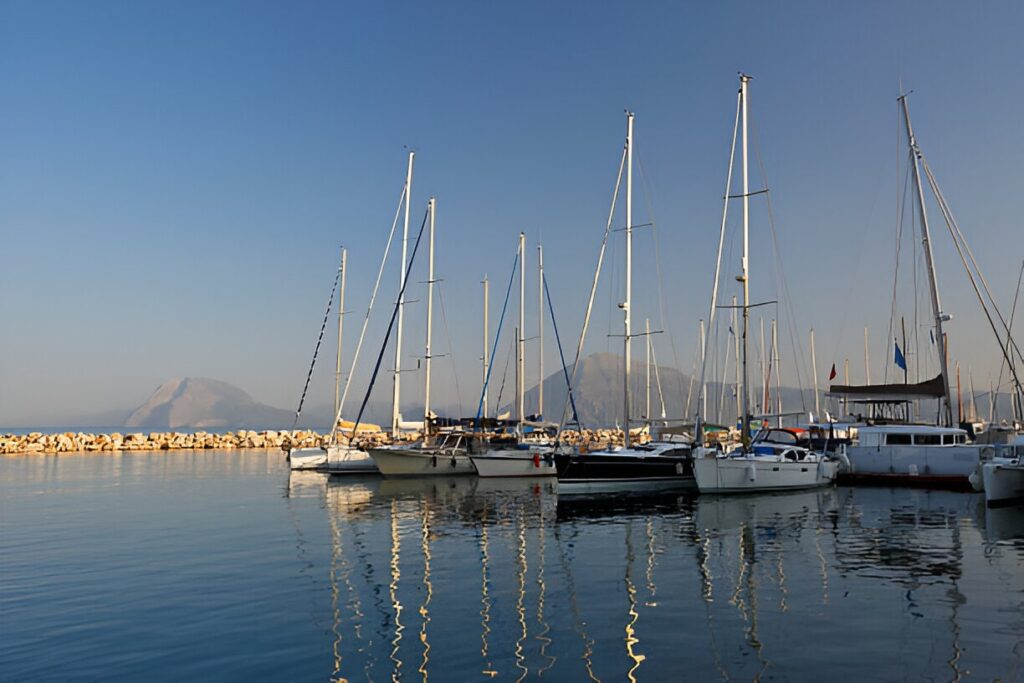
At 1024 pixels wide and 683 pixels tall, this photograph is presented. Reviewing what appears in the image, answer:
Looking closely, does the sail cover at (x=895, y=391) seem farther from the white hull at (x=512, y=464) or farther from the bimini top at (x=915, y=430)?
the white hull at (x=512, y=464)

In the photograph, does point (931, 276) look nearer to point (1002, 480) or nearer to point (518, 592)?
point (1002, 480)

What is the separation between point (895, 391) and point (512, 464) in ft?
73.5

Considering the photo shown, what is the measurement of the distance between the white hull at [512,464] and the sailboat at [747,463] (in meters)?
12.3

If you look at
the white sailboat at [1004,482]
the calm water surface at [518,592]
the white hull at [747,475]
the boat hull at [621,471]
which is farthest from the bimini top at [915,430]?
the boat hull at [621,471]

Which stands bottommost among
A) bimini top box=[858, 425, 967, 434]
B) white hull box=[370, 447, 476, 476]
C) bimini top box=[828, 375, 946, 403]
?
white hull box=[370, 447, 476, 476]

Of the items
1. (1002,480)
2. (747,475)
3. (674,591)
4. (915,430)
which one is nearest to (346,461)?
(747,475)

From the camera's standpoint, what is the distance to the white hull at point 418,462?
1756 inches

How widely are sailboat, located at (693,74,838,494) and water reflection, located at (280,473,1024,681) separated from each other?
399 centimetres

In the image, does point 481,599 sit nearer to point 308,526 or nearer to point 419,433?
point 308,526

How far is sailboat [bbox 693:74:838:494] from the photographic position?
32969mm

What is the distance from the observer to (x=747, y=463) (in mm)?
33219

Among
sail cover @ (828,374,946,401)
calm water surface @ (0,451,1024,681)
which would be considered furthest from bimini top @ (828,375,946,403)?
calm water surface @ (0,451,1024,681)

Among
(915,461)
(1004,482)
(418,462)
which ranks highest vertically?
(915,461)

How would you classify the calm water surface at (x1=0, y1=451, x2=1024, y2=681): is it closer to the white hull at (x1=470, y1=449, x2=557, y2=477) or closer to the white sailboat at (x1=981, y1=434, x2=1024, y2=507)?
→ the white sailboat at (x1=981, y1=434, x2=1024, y2=507)
